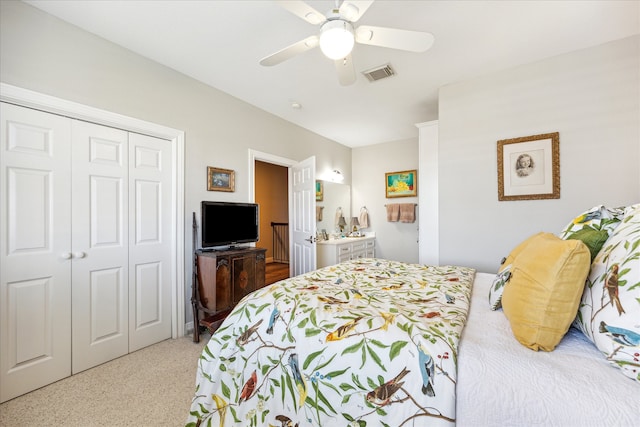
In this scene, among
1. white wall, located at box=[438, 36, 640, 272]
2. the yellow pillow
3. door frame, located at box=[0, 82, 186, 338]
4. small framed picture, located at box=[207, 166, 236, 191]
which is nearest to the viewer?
the yellow pillow

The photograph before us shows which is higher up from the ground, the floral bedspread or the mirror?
the mirror

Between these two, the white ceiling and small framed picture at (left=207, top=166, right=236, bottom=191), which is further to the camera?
small framed picture at (left=207, top=166, right=236, bottom=191)

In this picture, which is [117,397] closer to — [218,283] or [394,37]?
[218,283]

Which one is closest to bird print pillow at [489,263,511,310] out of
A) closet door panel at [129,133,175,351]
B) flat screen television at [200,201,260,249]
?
flat screen television at [200,201,260,249]

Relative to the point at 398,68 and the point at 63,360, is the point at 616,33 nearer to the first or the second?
the point at 398,68

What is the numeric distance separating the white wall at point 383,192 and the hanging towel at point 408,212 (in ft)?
0.32

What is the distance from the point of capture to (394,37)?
1.56 m

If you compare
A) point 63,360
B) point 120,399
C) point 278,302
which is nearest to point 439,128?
point 278,302

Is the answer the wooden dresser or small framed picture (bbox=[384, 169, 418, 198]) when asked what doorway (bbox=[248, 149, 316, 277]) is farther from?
small framed picture (bbox=[384, 169, 418, 198])

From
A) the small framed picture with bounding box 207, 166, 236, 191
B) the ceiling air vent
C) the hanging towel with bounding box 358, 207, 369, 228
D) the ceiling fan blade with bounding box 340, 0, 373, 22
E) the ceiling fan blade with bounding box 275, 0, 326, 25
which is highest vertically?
the ceiling air vent

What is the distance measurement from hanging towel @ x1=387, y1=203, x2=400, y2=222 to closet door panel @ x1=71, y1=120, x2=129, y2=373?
13.0 feet

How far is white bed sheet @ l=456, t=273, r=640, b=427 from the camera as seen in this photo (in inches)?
26.6

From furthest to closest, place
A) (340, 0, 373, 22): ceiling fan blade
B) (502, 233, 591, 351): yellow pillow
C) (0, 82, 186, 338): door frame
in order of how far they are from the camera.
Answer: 1. (0, 82, 186, 338): door frame
2. (340, 0, 373, 22): ceiling fan blade
3. (502, 233, 591, 351): yellow pillow

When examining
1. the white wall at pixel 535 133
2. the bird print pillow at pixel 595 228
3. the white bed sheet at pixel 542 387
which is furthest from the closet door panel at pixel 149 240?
the bird print pillow at pixel 595 228
